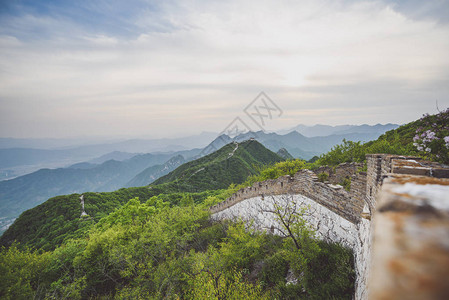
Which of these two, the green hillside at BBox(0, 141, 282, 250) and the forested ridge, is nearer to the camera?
the forested ridge

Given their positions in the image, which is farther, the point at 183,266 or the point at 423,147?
the point at 183,266

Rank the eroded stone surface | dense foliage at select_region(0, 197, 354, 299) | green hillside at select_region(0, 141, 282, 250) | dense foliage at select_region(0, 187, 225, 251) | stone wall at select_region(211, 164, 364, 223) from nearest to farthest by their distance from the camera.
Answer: the eroded stone surface
stone wall at select_region(211, 164, 364, 223)
dense foliage at select_region(0, 197, 354, 299)
dense foliage at select_region(0, 187, 225, 251)
green hillside at select_region(0, 141, 282, 250)

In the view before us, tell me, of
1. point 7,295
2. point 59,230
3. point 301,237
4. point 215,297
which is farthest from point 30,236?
point 301,237

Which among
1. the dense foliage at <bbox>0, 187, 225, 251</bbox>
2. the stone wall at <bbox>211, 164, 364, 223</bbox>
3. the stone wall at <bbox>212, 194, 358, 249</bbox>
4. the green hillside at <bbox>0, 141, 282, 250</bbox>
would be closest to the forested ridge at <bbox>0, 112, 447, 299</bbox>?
the stone wall at <bbox>212, 194, 358, 249</bbox>

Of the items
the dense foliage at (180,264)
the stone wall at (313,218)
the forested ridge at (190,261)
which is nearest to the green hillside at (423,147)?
the forested ridge at (190,261)

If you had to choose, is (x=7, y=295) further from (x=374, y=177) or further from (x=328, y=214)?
(x=374, y=177)

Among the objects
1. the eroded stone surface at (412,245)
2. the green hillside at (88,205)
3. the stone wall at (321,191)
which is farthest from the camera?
the green hillside at (88,205)

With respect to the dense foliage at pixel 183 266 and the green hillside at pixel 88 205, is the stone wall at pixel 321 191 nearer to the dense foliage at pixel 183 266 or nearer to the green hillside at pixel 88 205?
the dense foliage at pixel 183 266

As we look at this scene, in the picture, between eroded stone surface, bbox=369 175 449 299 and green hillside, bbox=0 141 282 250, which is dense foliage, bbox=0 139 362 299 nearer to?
eroded stone surface, bbox=369 175 449 299

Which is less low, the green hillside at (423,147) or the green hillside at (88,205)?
the green hillside at (423,147)

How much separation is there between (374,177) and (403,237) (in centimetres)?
411

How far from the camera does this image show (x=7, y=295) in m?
9.51

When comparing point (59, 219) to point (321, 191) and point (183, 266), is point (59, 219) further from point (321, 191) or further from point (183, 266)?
point (321, 191)

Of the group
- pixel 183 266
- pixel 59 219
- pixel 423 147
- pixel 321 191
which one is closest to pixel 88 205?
pixel 59 219
